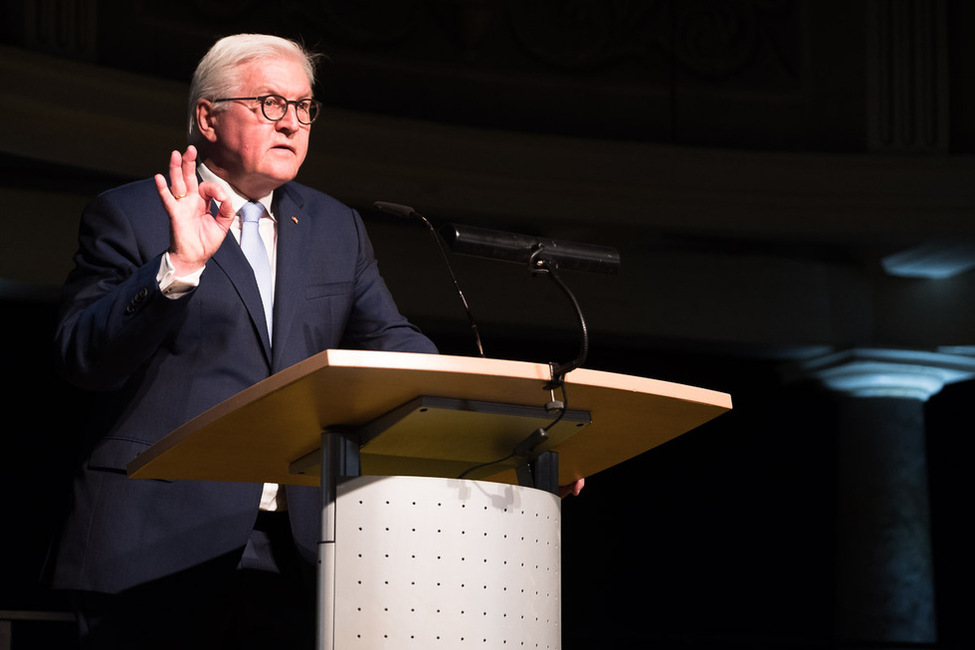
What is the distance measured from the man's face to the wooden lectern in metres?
0.60

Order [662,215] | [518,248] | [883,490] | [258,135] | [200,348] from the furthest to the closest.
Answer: [883,490]
[662,215]
[258,135]
[200,348]
[518,248]

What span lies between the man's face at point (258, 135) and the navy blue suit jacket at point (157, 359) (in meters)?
0.08

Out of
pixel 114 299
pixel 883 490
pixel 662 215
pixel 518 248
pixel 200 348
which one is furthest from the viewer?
pixel 883 490

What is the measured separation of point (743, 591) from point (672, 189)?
2.31 m

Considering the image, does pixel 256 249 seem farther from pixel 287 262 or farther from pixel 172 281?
pixel 172 281

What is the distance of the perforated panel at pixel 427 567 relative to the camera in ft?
5.26

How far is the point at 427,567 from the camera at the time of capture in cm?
162

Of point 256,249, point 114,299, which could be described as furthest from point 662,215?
point 114,299

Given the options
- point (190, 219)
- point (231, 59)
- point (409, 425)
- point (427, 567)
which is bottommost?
point (427, 567)

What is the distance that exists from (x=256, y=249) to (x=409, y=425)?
70cm

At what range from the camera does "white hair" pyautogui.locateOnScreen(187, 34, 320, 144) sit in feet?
→ 7.74

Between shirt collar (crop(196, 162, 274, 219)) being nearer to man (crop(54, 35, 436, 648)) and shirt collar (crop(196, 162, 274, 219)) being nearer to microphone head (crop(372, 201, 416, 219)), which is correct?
man (crop(54, 35, 436, 648))

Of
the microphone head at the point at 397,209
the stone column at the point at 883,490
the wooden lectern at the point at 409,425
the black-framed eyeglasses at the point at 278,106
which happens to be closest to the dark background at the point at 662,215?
the stone column at the point at 883,490

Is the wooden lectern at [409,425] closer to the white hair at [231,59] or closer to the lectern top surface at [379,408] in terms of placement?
the lectern top surface at [379,408]
